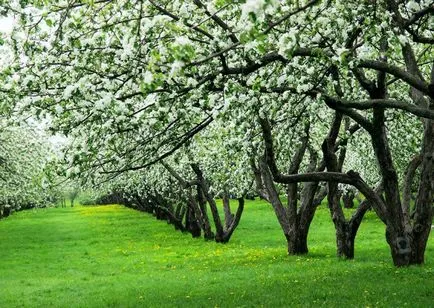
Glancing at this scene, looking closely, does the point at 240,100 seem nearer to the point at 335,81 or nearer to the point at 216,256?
the point at 335,81

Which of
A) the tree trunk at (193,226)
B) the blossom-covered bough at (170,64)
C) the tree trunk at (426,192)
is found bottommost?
the tree trunk at (193,226)

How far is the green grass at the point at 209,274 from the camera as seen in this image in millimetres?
14914

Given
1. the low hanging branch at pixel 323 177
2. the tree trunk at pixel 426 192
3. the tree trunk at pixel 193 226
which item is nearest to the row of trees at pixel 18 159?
the tree trunk at pixel 193 226

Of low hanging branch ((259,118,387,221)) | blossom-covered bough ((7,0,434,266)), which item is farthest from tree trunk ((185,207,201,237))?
blossom-covered bough ((7,0,434,266))

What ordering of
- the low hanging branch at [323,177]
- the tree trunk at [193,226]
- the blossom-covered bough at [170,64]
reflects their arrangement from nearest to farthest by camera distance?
the blossom-covered bough at [170,64]
the low hanging branch at [323,177]
the tree trunk at [193,226]

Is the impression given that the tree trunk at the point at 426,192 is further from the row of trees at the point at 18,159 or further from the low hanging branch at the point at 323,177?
the row of trees at the point at 18,159

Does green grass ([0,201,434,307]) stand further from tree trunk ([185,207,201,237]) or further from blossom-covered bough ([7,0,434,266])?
blossom-covered bough ([7,0,434,266])

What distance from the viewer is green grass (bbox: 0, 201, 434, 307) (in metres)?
14.9

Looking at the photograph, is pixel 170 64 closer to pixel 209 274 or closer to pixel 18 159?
pixel 209 274

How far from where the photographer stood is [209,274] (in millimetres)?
21875

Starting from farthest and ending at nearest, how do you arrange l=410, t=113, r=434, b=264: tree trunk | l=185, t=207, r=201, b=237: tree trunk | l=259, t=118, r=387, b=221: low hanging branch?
l=185, t=207, r=201, b=237: tree trunk, l=410, t=113, r=434, b=264: tree trunk, l=259, t=118, r=387, b=221: low hanging branch

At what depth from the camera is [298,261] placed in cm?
2316

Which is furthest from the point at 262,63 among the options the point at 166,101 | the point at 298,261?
the point at 298,261

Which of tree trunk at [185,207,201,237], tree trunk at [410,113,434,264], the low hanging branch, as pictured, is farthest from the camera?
tree trunk at [185,207,201,237]
